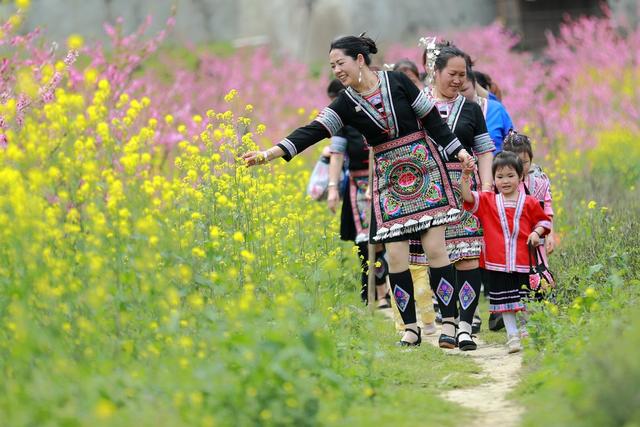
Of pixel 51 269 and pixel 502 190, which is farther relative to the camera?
pixel 502 190

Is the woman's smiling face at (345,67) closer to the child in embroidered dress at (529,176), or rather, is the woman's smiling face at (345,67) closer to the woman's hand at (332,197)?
the child in embroidered dress at (529,176)

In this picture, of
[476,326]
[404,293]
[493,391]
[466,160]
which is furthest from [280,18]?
[493,391]

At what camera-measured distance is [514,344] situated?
24.3 ft

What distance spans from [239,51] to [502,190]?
18876 mm

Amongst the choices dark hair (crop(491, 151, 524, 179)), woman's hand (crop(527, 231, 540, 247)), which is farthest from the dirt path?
dark hair (crop(491, 151, 524, 179))

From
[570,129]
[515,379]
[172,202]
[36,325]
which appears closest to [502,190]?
[515,379]

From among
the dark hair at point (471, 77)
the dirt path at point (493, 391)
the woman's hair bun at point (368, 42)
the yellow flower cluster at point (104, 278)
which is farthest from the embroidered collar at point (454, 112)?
the yellow flower cluster at point (104, 278)

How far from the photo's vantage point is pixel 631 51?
19.2 m

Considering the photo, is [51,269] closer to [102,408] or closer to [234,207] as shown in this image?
[102,408]

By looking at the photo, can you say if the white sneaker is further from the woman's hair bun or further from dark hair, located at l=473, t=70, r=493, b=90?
dark hair, located at l=473, t=70, r=493, b=90

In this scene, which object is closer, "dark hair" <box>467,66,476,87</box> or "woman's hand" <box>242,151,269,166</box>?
"woman's hand" <box>242,151,269,166</box>

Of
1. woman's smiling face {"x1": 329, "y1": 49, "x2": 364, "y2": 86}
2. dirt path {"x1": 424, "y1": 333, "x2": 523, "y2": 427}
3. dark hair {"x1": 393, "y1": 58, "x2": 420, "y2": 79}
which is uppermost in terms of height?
dark hair {"x1": 393, "y1": 58, "x2": 420, "y2": 79}

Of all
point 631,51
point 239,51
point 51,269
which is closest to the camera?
point 51,269

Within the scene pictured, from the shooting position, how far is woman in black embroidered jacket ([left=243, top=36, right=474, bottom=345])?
707cm
